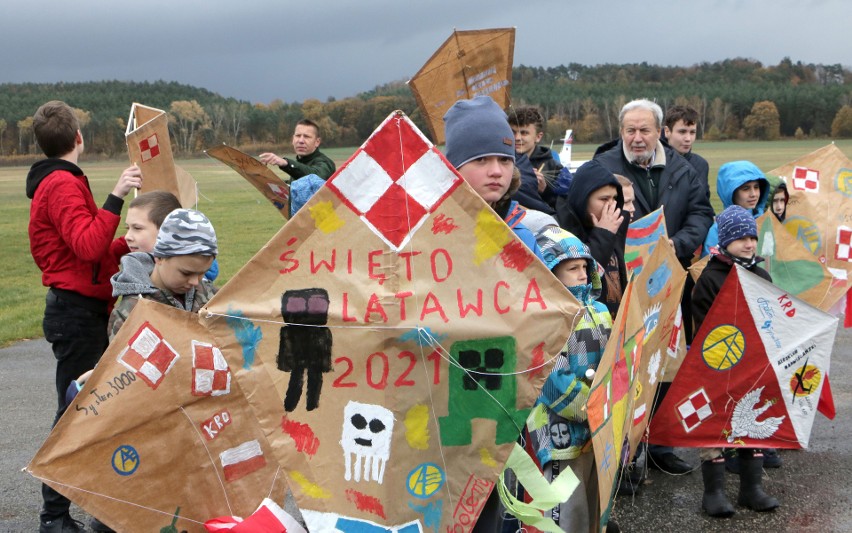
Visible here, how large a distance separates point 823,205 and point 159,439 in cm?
535

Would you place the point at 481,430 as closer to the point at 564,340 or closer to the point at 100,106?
the point at 564,340

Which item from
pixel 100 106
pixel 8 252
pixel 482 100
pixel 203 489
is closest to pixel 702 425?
pixel 482 100

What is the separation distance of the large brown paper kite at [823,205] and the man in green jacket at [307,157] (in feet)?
12.2

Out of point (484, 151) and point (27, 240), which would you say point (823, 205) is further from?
point (27, 240)

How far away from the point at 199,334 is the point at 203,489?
0.61 metres

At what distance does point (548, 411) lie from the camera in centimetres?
339

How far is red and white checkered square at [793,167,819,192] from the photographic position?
661cm

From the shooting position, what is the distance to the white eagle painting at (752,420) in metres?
4.48

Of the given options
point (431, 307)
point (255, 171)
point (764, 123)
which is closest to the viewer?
point (431, 307)

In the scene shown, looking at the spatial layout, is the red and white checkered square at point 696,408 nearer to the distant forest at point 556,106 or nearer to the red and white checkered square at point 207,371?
the red and white checkered square at point 207,371

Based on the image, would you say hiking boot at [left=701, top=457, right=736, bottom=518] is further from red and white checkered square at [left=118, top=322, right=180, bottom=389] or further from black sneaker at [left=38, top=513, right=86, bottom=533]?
black sneaker at [left=38, top=513, right=86, bottom=533]

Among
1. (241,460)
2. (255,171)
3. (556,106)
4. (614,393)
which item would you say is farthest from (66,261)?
(556,106)

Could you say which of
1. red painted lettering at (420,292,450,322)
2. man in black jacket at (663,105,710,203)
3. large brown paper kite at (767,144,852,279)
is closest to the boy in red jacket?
red painted lettering at (420,292,450,322)

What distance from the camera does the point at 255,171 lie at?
622cm
